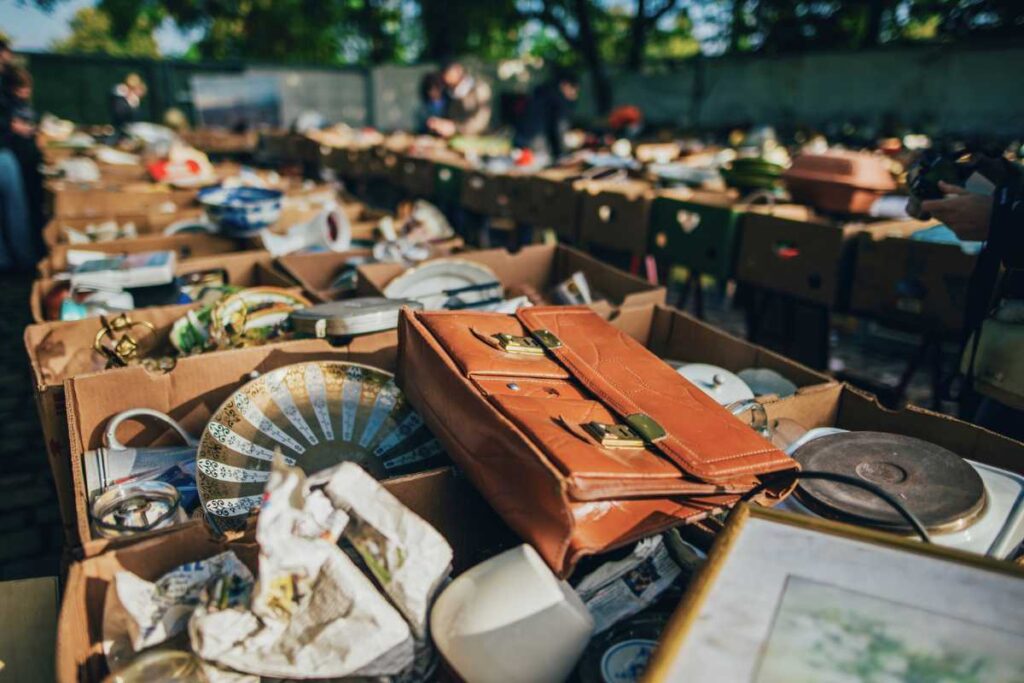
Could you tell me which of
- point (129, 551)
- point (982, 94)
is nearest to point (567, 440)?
point (129, 551)

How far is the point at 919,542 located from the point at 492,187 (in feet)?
14.2

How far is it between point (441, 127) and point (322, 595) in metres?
6.59

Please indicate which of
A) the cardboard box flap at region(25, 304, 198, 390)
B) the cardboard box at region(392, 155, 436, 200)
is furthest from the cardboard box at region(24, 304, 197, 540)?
the cardboard box at region(392, 155, 436, 200)

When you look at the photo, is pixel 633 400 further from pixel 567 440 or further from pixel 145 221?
pixel 145 221


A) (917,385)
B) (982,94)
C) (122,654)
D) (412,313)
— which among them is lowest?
(917,385)

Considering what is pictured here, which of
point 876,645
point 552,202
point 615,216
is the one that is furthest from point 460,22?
point 876,645

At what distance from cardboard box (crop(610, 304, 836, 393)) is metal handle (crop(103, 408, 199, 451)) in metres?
1.35

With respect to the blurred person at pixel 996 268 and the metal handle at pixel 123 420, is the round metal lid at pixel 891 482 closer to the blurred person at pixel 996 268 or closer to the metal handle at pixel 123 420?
the blurred person at pixel 996 268

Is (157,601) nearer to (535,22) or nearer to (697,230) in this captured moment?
(697,230)

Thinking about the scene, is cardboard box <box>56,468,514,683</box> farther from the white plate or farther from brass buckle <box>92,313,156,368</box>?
brass buckle <box>92,313,156,368</box>

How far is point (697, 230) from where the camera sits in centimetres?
358

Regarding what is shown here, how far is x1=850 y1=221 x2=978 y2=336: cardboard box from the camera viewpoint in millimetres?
2637

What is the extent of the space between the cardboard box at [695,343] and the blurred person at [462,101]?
5505 mm

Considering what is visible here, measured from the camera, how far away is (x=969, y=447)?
164 centimetres
